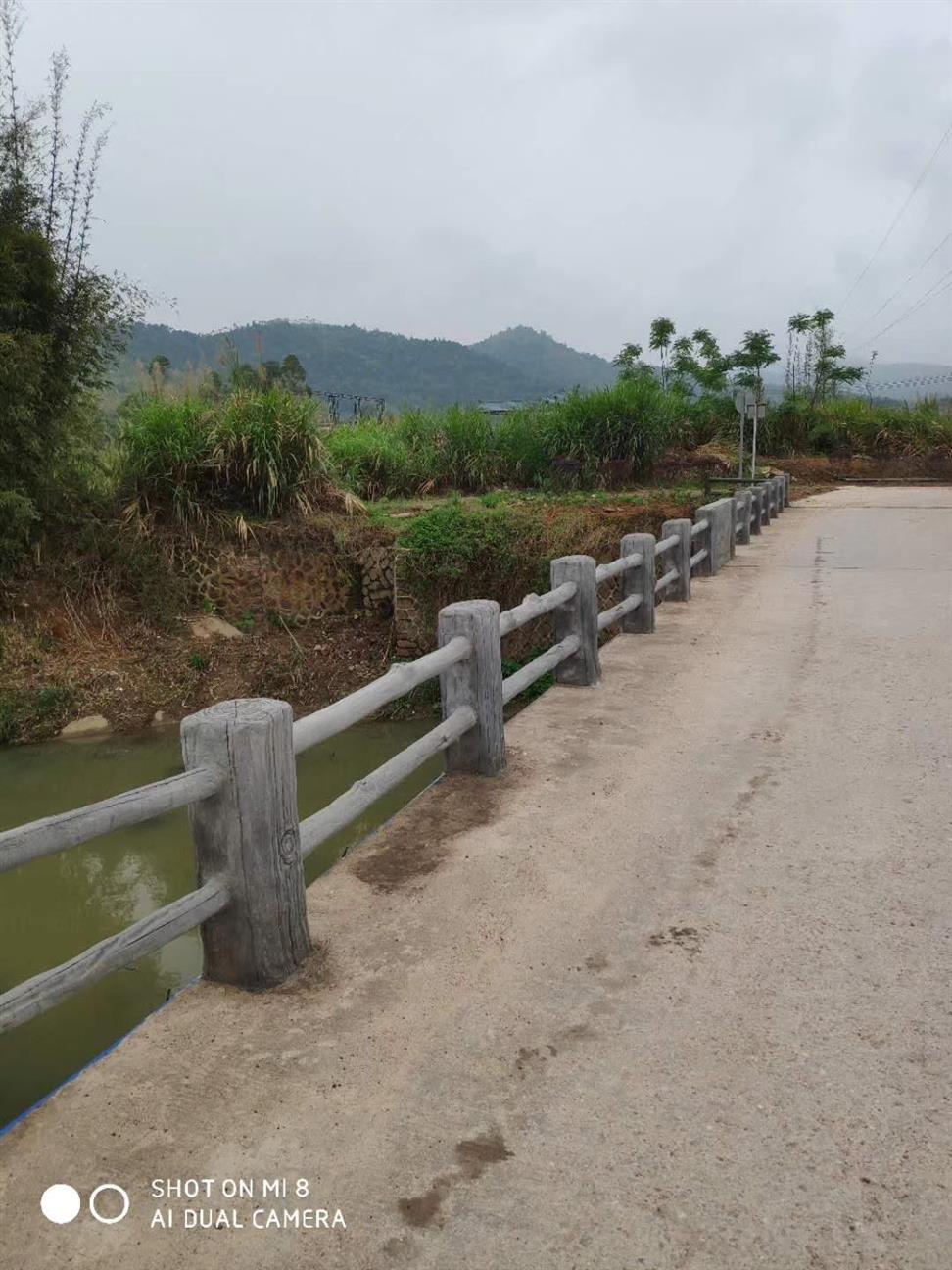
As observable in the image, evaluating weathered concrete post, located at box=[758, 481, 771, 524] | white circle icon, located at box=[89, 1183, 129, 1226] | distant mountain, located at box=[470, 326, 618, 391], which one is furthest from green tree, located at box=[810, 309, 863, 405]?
distant mountain, located at box=[470, 326, 618, 391]

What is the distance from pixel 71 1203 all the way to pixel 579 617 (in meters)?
A: 4.76

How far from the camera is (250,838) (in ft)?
9.52

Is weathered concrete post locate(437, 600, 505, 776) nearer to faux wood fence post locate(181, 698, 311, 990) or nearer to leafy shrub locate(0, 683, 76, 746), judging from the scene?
faux wood fence post locate(181, 698, 311, 990)

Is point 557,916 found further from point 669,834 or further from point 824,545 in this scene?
point 824,545

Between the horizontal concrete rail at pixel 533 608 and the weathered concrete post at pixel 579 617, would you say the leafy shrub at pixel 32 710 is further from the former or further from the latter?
the horizontal concrete rail at pixel 533 608

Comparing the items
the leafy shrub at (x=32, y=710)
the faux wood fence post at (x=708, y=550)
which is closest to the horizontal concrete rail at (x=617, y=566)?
the faux wood fence post at (x=708, y=550)

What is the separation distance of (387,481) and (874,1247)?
16.0 metres

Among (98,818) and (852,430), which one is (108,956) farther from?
(852,430)

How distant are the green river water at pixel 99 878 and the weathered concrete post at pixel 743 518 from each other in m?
6.18

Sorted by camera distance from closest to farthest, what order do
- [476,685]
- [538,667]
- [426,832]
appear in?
[426,832] → [476,685] → [538,667]

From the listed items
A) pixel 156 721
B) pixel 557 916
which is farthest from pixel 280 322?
pixel 557 916

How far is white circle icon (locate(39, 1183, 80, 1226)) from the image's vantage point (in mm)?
2150

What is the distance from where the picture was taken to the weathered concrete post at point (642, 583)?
26.6 ft

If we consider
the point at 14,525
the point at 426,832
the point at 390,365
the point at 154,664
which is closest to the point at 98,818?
the point at 426,832
